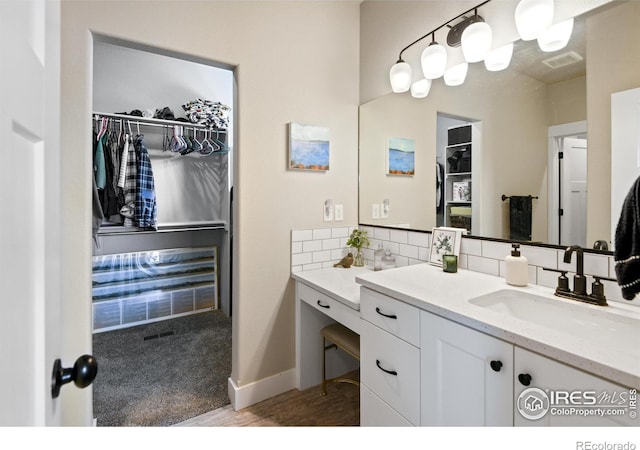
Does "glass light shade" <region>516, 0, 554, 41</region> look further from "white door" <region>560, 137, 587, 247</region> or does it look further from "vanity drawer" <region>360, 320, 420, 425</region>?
"vanity drawer" <region>360, 320, 420, 425</region>

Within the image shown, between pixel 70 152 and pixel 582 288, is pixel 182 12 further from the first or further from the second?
pixel 582 288

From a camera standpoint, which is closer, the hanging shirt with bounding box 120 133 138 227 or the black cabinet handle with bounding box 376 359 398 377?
the black cabinet handle with bounding box 376 359 398 377

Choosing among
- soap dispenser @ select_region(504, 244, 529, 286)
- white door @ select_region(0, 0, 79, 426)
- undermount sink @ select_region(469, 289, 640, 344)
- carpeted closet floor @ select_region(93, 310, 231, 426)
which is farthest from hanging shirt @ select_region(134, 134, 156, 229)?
soap dispenser @ select_region(504, 244, 529, 286)

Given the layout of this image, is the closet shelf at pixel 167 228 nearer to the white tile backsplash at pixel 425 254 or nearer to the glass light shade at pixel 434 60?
the white tile backsplash at pixel 425 254

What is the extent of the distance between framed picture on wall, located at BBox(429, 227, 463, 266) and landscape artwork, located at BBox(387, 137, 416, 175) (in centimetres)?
48

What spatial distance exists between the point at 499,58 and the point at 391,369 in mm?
1544

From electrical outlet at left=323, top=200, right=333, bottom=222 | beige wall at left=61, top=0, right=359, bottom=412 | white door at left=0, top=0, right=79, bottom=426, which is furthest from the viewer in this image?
electrical outlet at left=323, top=200, right=333, bottom=222

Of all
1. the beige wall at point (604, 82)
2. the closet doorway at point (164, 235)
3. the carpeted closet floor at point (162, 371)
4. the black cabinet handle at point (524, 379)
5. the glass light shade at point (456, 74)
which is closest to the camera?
the black cabinet handle at point (524, 379)

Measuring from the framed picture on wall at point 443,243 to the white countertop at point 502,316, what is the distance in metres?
0.09

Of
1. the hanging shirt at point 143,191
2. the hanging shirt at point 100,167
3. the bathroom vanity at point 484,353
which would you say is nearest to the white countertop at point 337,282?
the bathroom vanity at point 484,353

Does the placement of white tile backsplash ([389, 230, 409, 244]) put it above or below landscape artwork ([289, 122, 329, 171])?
below

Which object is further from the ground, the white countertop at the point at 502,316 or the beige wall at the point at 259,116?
the beige wall at the point at 259,116

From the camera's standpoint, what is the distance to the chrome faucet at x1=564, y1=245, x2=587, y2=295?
3.56 ft

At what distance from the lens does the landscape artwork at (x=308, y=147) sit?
6.18 feet
